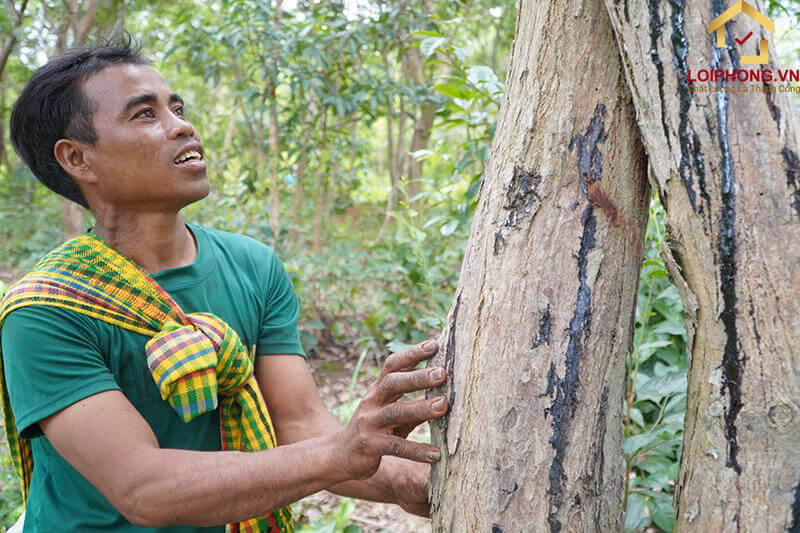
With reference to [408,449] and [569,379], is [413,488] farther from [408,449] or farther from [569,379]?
[569,379]

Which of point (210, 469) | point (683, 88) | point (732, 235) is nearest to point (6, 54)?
point (210, 469)

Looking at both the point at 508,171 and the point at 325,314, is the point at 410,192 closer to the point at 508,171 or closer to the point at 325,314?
the point at 325,314

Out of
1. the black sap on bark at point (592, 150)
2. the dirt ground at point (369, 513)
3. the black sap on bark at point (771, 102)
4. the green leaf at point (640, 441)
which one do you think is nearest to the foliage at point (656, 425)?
the green leaf at point (640, 441)

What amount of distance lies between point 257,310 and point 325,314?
2.67 meters

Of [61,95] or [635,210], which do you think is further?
[61,95]

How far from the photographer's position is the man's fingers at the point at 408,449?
3.87 feet

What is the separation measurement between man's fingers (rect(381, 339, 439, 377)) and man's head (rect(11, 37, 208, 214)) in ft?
2.23

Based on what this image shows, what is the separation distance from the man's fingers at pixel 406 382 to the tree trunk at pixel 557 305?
5 cm

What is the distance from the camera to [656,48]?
0.98 m

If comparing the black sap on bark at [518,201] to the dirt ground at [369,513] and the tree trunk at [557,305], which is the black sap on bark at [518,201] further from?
the dirt ground at [369,513]

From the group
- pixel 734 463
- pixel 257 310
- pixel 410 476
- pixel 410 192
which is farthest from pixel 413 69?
pixel 734 463

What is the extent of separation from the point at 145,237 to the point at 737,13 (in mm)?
1331

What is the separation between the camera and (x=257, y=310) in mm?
1806

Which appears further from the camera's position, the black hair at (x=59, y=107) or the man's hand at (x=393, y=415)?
the black hair at (x=59, y=107)
